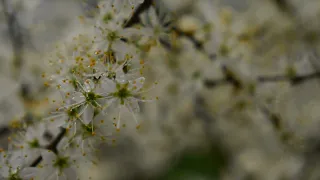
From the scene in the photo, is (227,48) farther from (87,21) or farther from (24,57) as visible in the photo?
(24,57)

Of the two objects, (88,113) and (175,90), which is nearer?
(88,113)

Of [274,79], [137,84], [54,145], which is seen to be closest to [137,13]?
[137,84]

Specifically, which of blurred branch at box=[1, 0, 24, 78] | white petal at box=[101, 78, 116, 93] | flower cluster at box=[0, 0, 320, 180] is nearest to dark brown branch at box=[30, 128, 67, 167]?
flower cluster at box=[0, 0, 320, 180]

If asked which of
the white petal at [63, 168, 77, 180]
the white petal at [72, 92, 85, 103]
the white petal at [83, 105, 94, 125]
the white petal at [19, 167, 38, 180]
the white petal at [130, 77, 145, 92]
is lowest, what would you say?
the white petal at [19, 167, 38, 180]

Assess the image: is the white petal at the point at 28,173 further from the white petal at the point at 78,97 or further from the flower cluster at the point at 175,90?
the white petal at the point at 78,97

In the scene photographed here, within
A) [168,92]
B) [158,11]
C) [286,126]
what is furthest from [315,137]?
[158,11]

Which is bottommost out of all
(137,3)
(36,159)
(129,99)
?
(36,159)

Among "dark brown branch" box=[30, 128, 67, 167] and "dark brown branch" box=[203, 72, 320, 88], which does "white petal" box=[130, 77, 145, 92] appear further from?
"dark brown branch" box=[203, 72, 320, 88]

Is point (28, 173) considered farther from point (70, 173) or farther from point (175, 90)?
point (175, 90)

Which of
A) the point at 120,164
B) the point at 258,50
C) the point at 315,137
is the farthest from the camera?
the point at 120,164

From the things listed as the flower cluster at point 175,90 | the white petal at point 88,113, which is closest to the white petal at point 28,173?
the flower cluster at point 175,90

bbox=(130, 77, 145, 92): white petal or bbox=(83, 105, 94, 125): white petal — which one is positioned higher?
bbox=(130, 77, 145, 92): white petal
